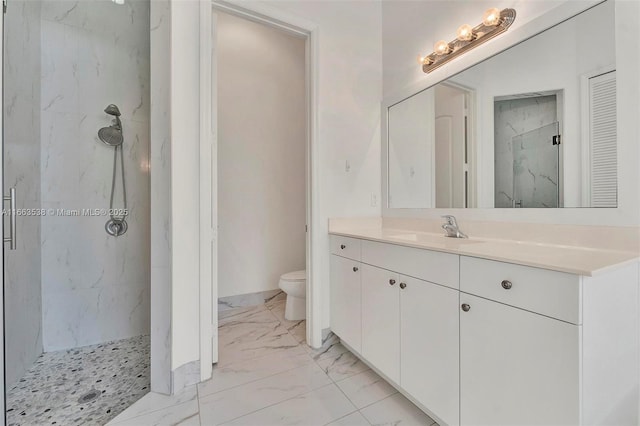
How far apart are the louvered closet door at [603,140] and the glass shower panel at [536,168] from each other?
0.41 ft

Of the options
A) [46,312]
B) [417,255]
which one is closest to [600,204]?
[417,255]

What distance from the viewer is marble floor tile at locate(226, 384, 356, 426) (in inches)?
50.9

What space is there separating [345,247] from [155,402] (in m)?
1.32

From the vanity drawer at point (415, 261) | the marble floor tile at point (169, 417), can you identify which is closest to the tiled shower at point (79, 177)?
the marble floor tile at point (169, 417)

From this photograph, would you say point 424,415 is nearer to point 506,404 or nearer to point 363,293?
point 506,404

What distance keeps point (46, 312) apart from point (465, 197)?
2.83 meters

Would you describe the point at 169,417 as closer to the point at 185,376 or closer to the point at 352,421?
the point at 185,376

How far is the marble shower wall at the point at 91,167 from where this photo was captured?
6.08 feet

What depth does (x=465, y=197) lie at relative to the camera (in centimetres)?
168

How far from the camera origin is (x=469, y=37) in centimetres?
156

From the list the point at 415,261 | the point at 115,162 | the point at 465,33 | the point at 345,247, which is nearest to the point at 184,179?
the point at 115,162

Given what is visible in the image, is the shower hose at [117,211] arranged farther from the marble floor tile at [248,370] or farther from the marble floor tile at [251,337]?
the marble floor tile at [248,370]

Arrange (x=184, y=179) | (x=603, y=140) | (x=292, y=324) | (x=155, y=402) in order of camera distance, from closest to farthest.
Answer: (x=603, y=140) → (x=155, y=402) → (x=184, y=179) → (x=292, y=324)

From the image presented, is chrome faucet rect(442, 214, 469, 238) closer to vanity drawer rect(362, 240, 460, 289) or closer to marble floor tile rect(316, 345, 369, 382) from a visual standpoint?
vanity drawer rect(362, 240, 460, 289)
